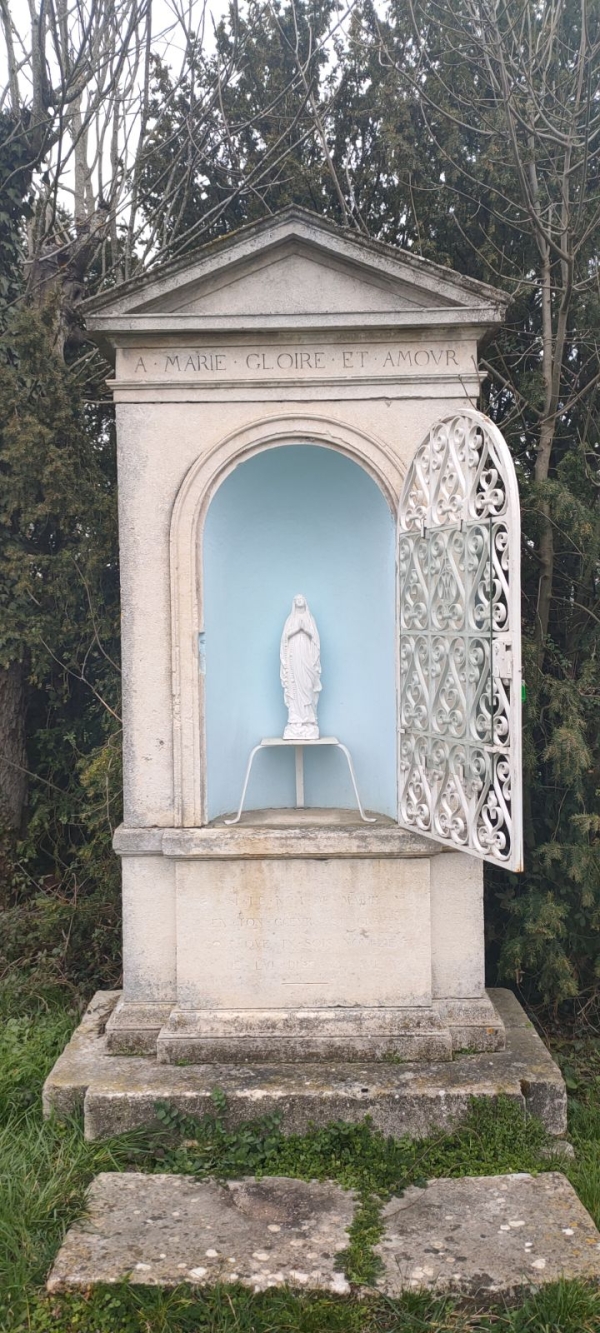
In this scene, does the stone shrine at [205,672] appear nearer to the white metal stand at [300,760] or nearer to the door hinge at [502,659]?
the white metal stand at [300,760]

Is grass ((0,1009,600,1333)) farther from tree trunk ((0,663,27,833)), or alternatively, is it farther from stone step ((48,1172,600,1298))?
tree trunk ((0,663,27,833))

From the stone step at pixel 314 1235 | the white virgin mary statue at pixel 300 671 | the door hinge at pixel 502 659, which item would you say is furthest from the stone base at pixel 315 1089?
the door hinge at pixel 502 659

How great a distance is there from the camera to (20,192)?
243 inches

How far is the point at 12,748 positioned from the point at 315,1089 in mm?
3372

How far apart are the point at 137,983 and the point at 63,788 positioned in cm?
244

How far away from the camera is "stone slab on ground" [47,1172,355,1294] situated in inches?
119

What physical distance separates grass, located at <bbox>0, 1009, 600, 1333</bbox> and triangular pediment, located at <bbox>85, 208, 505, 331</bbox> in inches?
128

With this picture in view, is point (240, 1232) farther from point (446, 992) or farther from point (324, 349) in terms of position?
point (324, 349)

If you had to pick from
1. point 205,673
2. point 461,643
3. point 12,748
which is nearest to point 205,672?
point 205,673

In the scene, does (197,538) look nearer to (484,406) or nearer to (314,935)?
(314,935)

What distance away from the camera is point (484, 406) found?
555 cm

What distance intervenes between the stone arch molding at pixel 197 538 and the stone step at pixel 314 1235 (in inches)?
58.4

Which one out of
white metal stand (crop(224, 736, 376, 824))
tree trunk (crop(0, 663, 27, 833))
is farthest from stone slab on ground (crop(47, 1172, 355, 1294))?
tree trunk (crop(0, 663, 27, 833))

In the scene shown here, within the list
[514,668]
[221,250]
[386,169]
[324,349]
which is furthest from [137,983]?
[386,169]
